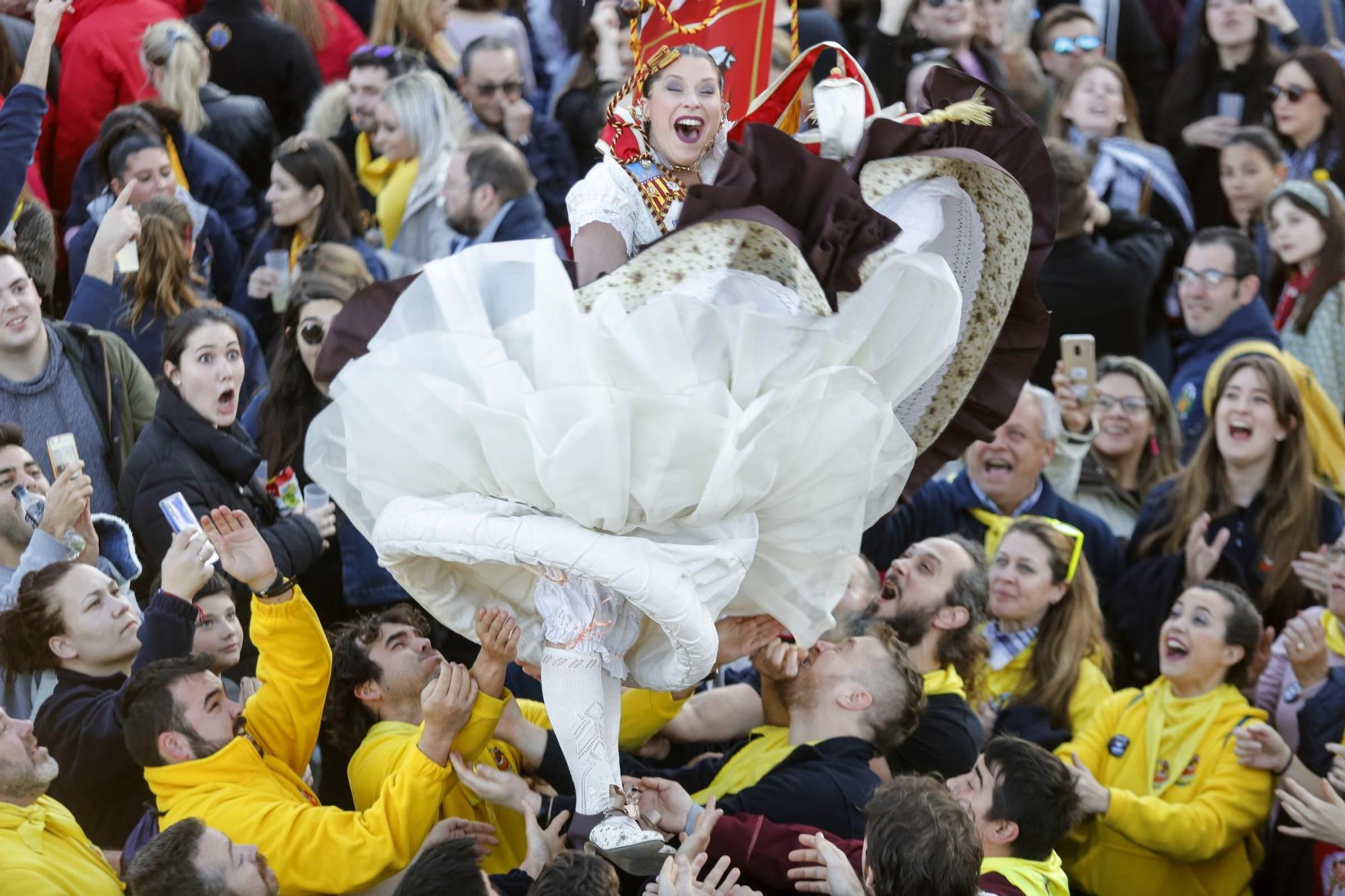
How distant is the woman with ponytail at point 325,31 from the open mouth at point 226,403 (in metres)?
3.55

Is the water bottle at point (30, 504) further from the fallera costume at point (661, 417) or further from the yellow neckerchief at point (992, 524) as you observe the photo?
the yellow neckerchief at point (992, 524)

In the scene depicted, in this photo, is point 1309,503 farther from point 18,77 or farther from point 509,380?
point 18,77

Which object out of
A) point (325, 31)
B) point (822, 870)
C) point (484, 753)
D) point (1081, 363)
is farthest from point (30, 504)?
point (325, 31)

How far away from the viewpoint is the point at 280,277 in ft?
Answer: 21.2

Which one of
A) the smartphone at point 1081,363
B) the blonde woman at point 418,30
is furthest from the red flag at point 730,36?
the blonde woman at point 418,30

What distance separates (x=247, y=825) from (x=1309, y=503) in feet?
12.1

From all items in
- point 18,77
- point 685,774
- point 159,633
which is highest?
point 18,77

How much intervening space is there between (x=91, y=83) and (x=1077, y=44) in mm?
4629

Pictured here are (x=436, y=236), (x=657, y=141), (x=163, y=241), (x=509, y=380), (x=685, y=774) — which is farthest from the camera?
(x=436, y=236)

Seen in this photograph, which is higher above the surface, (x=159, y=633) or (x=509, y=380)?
(x=509, y=380)

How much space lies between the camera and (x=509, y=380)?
11.6 ft

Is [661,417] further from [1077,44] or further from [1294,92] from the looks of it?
[1077,44]

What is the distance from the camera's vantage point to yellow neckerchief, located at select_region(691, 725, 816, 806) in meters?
4.52

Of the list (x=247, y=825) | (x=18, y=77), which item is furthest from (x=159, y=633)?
(x=18, y=77)
